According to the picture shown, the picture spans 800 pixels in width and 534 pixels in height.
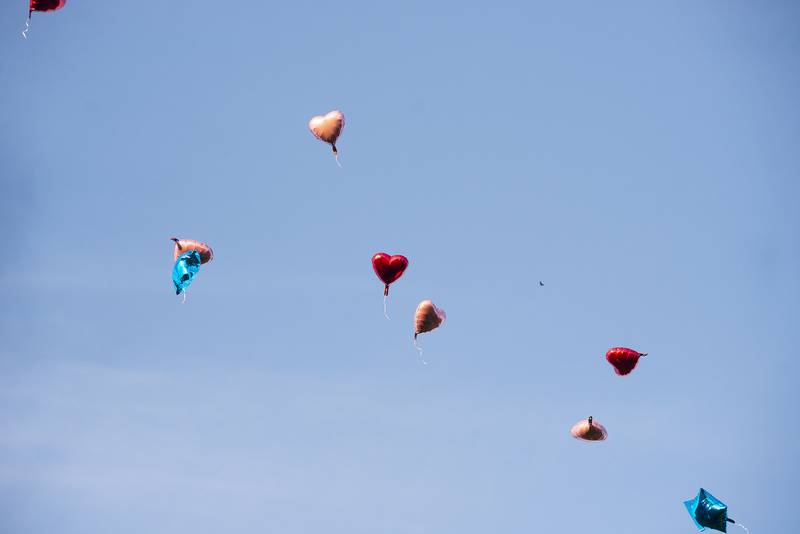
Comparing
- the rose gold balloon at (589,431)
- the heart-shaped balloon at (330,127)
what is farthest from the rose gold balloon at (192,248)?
the rose gold balloon at (589,431)

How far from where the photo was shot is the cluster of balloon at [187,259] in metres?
51.2

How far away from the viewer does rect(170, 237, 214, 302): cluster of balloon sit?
168ft

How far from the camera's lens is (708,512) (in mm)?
49531

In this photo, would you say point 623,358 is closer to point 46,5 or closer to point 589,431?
point 589,431

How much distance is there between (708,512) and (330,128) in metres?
21.9

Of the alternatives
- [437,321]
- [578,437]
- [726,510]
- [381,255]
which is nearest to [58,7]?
[381,255]

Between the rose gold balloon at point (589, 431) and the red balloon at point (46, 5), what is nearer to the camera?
the red balloon at point (46, 5)

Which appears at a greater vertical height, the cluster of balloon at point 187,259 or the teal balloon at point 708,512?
the cluster of balloon at point 187,259

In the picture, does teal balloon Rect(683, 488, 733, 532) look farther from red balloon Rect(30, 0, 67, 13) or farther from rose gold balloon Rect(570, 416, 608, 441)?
red balloon Rect(30, 0, 67, 13)

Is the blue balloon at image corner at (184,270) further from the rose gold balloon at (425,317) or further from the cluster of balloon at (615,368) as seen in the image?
the cluster of balloon at (615,368)

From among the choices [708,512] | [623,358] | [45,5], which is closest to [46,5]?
[45,5]

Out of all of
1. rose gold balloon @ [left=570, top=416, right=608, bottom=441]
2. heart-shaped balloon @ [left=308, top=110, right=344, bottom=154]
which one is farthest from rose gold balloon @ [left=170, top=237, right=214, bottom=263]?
rose gold balloon @ [left=570, top=416, right=608, bottom=441]

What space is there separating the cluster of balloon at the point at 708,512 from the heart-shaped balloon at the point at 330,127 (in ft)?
67.4

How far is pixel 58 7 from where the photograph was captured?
49.4m
